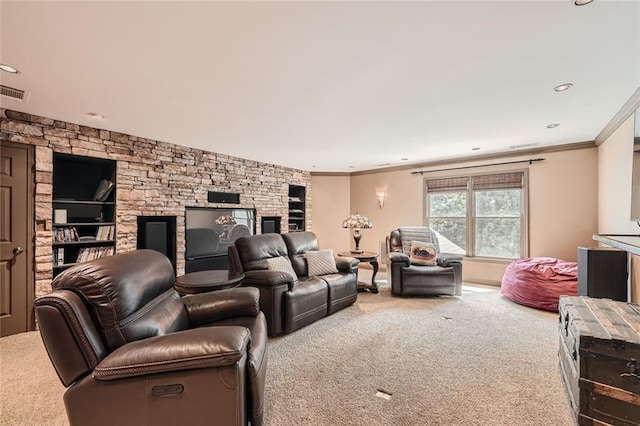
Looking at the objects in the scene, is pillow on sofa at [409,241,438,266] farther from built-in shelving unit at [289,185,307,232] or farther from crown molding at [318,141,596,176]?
built-in shelving unit at [289,185,307,232]

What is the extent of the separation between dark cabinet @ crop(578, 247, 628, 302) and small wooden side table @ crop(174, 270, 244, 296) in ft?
11.2

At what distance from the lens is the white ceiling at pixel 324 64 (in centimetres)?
160

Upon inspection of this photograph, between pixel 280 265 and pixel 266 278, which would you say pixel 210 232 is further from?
pixel 266 278

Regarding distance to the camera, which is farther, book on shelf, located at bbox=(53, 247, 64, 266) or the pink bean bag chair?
the pink bean bag chair

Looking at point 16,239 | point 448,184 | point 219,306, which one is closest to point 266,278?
point 219,306

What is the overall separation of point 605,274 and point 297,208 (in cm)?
557

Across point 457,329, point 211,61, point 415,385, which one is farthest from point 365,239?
point 211,61

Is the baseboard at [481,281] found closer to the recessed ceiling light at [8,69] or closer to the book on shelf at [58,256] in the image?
the book on shelf at [58,256]

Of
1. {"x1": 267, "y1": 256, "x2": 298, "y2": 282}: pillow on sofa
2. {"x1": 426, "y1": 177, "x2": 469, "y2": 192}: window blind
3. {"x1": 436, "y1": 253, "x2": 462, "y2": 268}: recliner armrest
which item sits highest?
{"x1": 426, "y1": 177, "x2": 469, "y2": 192}: window blind

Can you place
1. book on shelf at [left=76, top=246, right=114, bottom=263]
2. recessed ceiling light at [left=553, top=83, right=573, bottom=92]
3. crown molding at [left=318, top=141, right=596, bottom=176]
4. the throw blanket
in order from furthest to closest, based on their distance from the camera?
the throw blanket < crown molding at [left=318, top=141, right=596, bottom=176] < book on shelf at [left=76, top=246, right=114, bottom=263] < recessed ceiling light at [left=553, top=83, right=573, bottom=92]

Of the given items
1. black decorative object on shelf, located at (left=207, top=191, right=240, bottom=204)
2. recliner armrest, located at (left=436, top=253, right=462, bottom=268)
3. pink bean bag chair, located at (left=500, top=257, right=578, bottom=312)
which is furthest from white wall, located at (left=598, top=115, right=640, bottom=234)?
black decorative object on shelf, located at (left=207, top=191, right=240, bottom=204)

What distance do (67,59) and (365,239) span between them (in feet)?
20.1

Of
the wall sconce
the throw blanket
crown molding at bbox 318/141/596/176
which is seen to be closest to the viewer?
crown molding at bbox 318/141/596/176

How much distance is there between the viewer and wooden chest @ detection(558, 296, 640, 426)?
1.48m
